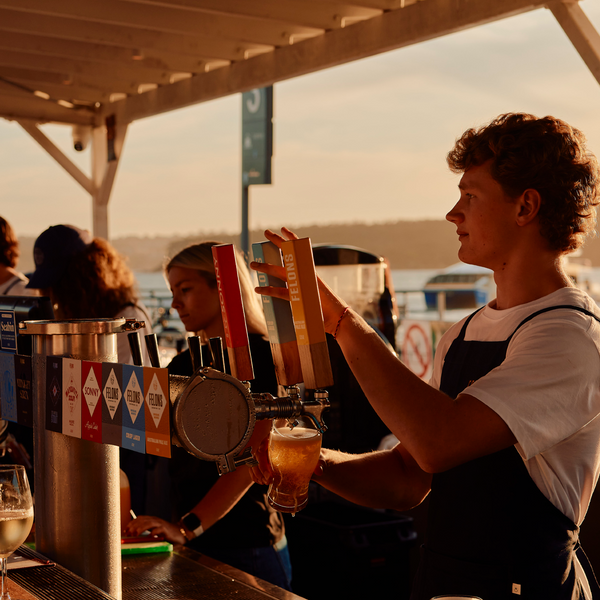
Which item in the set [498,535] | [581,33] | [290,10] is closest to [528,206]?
[498,535]

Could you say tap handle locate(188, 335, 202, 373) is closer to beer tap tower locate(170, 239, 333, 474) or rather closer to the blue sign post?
beer tap tower locate(170, 239, 333, 474)

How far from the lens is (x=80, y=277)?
2.72 metres

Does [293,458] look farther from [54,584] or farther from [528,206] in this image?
[528,206]

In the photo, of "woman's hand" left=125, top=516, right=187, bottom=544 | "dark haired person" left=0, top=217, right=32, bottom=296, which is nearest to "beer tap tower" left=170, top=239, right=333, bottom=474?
"woman's hand" left=125, top=516, right=187, bottom=544

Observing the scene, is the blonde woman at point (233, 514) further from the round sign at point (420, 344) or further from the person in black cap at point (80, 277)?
the round sign at point (420, 344)

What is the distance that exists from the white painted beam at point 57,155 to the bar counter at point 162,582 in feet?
17.3

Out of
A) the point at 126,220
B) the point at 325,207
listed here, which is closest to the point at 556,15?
the point at 325,207

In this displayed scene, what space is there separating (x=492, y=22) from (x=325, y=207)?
6015 cm

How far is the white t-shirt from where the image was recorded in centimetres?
120

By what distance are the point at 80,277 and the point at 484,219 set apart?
1.75 metres

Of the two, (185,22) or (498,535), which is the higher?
(185,22)

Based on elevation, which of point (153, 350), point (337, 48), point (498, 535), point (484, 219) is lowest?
point (498, 535)

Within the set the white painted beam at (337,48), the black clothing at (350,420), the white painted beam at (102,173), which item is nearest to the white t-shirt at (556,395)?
the white painted beam at (337,48)

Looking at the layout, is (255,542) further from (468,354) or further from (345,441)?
(345,441)
